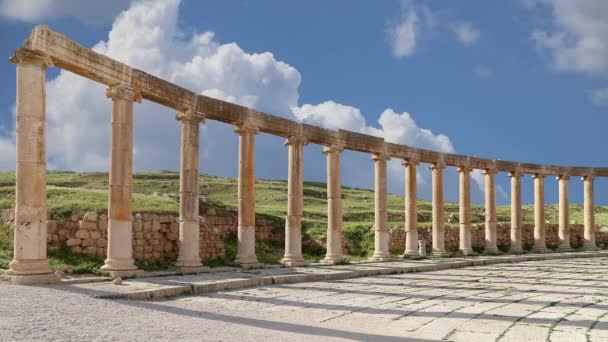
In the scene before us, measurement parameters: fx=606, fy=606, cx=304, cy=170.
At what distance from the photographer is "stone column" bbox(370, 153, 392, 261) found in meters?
33.4

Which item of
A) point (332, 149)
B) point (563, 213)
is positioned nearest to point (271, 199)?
point (563, 213)

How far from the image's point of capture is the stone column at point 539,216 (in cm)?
4444

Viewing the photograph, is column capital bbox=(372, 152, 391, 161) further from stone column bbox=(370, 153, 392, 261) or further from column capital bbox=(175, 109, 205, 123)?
column capital bbox=(175, 109, 205, 123)

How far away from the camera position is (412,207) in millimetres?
36125

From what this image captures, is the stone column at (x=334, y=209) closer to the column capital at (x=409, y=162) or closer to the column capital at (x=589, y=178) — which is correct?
the column capital at (x=409, y=162)

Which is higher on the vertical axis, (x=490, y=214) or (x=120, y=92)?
(x=120, y=92)

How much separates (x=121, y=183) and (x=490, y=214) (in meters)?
28.1

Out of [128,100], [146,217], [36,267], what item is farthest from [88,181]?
[36,267]

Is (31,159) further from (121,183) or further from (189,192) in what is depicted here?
(189,192)

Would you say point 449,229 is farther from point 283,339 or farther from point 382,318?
point 283,339

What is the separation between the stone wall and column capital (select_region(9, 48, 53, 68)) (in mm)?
26472

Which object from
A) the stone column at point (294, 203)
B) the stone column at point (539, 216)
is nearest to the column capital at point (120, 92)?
the stone column at point (294, 203)

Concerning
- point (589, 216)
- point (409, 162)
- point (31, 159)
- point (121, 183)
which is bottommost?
point (589, 216)

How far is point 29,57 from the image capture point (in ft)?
57.9
